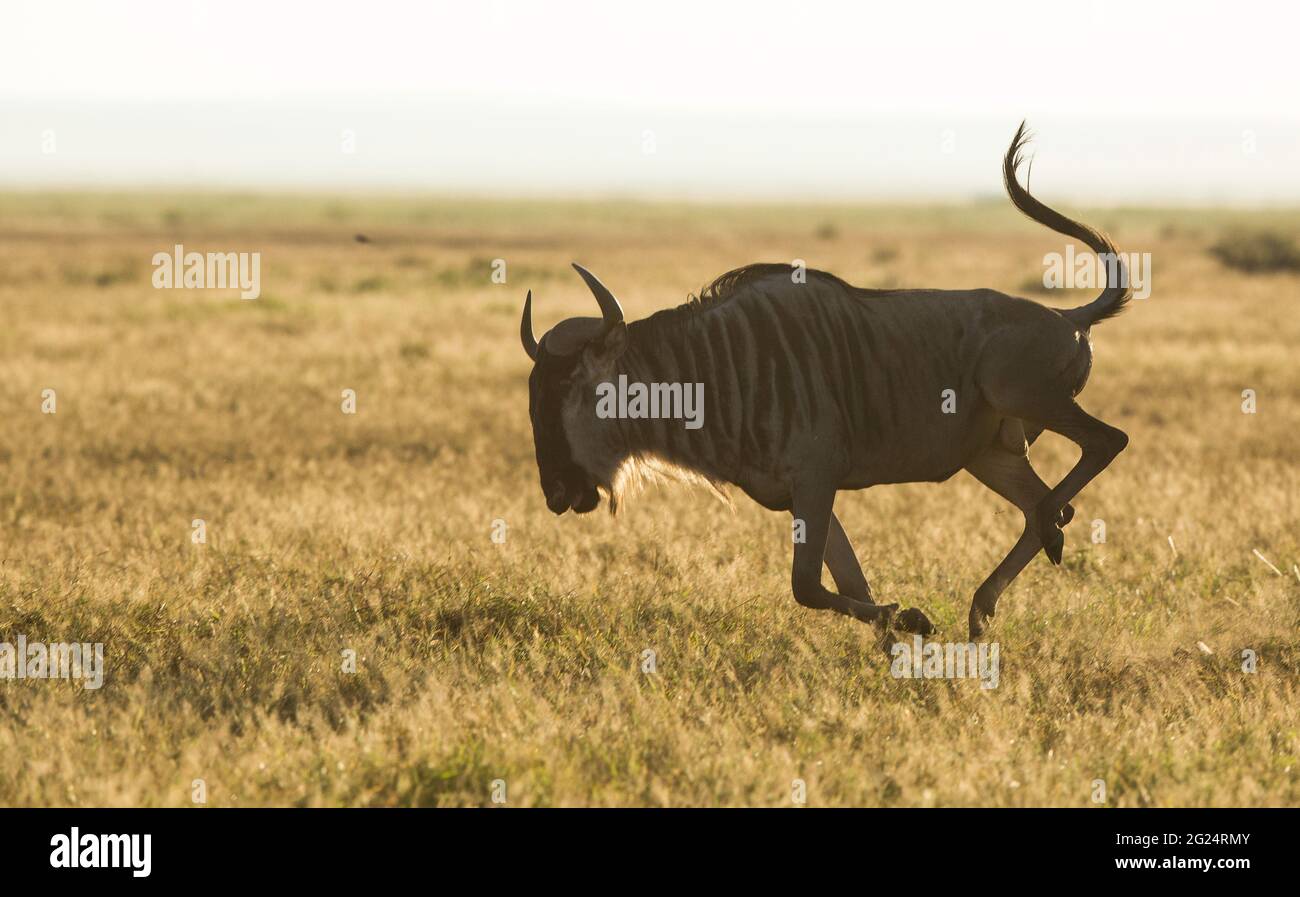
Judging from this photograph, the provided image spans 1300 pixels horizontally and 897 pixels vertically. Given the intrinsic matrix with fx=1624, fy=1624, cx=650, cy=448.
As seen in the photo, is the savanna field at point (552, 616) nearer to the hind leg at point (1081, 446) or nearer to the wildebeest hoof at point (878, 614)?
the wildebeest hoof at point (878, 614)

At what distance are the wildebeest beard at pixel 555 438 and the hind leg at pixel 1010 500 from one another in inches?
70.3

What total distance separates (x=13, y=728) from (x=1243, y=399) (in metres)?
12.6

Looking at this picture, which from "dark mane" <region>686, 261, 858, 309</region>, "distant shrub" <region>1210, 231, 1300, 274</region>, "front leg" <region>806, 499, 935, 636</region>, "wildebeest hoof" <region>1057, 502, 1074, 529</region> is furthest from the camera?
"distant shrub" <region>1210, 231, 1300, 274</region>

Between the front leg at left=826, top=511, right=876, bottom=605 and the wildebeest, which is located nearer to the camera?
the wildebeest

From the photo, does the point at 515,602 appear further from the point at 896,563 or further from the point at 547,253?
the point at 547,253

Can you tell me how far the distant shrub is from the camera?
108 ft

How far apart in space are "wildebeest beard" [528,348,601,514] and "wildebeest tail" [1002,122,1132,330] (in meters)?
2.15

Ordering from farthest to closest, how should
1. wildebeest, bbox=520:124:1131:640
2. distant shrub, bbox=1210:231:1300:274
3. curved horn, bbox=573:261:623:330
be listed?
1. distant shrub, bbox=1210:231:1300:274
2. wildebeest, bbox=520:124:1131:640
3. curved horn, bbox=573:261:623:330

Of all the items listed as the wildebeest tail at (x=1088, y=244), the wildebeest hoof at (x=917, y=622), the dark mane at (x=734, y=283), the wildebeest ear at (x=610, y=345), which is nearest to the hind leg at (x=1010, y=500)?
the wildebeest hoof at (x=917, y=622)

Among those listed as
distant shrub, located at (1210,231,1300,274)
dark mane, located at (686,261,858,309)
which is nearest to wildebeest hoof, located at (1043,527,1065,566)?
dark mane, located at (686,261,858,309)

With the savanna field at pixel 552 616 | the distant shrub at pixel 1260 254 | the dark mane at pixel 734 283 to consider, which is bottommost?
the savanna field at pixel 552 616

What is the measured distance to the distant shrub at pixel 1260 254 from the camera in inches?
1299

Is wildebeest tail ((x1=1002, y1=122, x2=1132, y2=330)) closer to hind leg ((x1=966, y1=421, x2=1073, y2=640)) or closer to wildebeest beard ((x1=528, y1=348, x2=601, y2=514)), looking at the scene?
hind leg ((x1=966, y1=421, x2=1073, y2=640))

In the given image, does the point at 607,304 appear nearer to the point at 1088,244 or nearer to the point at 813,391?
the point at 813,391
